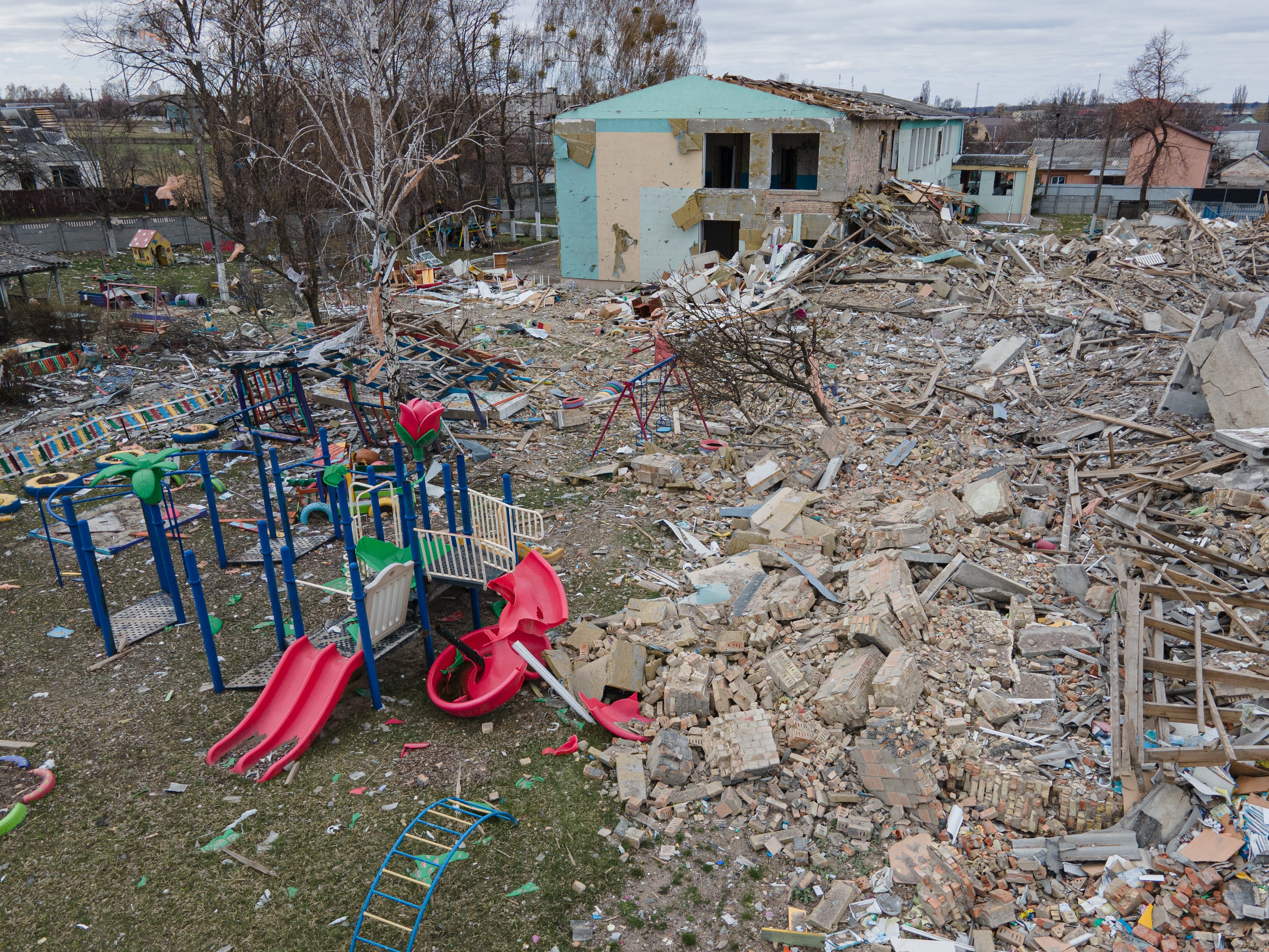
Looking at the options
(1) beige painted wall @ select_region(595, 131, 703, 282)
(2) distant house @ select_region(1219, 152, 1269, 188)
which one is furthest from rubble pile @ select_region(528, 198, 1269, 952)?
(2) distant house @ select_region(1219, 152, 1269, 188)

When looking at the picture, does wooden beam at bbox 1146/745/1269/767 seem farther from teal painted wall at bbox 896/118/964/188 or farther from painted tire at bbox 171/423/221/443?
teal painted wall at bbox 896/118/964/188

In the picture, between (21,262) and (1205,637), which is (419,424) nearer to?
(1205,637)

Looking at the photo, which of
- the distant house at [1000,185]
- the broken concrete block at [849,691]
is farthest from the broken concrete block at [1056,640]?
the distant house at [1000,185]

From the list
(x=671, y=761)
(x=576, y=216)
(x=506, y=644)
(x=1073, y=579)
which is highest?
(x=576, y=216)

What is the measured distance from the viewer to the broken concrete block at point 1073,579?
7.08 metres

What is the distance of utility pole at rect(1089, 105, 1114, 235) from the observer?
132 ft

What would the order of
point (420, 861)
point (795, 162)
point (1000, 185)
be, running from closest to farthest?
point (420, 861) → point (795, 162) → point (1000, 185)

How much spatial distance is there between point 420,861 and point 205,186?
22.0 m

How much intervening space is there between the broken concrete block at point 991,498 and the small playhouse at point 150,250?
2919 cm

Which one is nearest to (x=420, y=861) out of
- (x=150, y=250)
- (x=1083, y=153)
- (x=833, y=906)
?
(x=833, y=906)

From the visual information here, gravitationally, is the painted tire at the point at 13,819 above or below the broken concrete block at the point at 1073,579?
below

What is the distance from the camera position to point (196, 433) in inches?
488

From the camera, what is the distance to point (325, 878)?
202 inches

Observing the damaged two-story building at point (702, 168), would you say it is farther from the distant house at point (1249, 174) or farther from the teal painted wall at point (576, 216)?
the distant house at point (1249, 174)
